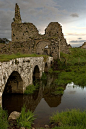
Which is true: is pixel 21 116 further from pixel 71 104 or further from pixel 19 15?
pixel 19 15

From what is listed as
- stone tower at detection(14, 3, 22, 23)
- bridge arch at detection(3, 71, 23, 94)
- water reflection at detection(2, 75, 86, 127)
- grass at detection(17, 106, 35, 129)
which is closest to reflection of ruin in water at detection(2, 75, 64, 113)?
water reflection at detection(2, 75, 86, 127)

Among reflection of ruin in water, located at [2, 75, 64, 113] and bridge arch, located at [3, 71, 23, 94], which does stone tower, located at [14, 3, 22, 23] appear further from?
reflection of ruin in water, located at [2, 75, 64, 113]

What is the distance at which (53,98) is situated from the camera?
739cm

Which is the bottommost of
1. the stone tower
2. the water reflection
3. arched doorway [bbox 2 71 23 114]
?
the water reflection

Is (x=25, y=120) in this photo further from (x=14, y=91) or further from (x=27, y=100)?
(x=14, y=91)

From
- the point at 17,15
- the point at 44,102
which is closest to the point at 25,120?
the point at 44,102

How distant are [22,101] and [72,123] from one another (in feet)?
11.0

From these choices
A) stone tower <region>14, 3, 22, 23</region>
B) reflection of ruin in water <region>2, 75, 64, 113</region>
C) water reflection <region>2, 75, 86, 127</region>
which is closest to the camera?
water reflection <region>2, 75, 86, 127</region>

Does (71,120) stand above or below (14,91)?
below

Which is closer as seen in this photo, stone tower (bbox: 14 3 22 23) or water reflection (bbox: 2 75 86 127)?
water reflection (bbox: 2 75 86 127)

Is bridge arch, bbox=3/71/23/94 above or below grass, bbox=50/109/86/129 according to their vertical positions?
above

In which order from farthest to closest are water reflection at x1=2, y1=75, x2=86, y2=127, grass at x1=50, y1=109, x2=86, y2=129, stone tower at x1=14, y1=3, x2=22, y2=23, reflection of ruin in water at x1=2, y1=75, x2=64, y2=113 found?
1. stone tower at x1=14, y1=3, x2=22, y2=23
2. reflection of ruin in water at x1=2, y1=75, x2=64, y2=113
3. water reflection at x1=2, y1=75, x2=86, y2=127
4. grass at x1=50, y1=109, x2=86, y2=129

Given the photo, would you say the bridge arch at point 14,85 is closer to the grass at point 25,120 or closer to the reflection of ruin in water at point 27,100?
the reflection of ruin in water at point 27,100

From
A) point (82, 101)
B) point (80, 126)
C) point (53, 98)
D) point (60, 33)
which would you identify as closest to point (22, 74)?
point (53, 98)
